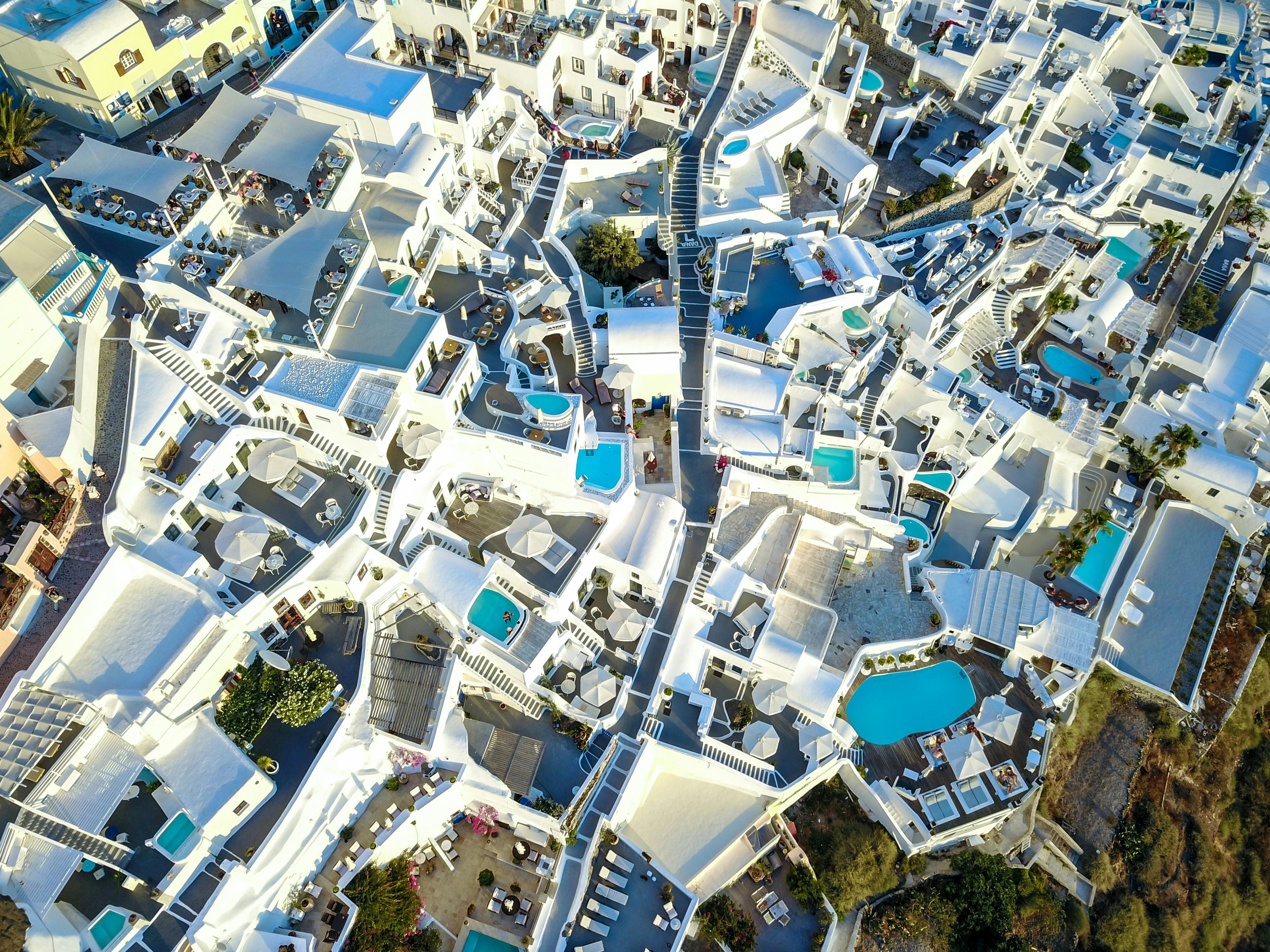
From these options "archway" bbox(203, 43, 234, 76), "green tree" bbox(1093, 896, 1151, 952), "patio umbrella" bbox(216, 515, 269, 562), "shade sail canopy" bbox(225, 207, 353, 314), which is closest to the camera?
"patio umbrella" bbox(216, 515, 269, 562)

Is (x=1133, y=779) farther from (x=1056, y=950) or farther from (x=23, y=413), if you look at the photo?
(x=23, y=413)

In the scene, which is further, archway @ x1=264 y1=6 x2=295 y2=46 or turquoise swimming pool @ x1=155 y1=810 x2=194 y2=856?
archway @ x1=264 y1=6 x2=295 y2=46

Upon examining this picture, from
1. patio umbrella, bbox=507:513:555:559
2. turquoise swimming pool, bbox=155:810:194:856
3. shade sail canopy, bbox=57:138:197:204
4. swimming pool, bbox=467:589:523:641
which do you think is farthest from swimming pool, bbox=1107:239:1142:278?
turquoise swimming pool, bbox=155:810:194:856

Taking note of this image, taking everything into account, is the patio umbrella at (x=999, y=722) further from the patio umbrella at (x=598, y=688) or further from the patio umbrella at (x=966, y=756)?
the patio umbrella at (x=598, y=688)

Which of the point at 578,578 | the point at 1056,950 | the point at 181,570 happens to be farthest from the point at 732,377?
the point at 1056,950

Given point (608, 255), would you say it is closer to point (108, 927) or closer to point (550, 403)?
point (550, 403)

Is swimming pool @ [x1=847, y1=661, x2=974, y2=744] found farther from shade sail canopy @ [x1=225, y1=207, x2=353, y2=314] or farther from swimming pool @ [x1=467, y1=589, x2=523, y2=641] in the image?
shade sail canopy @ [x1=225, y1=207, x2=353, y2=314]

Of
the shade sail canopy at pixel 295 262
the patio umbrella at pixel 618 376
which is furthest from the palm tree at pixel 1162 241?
the shade sail canopy at pixel 295 262
